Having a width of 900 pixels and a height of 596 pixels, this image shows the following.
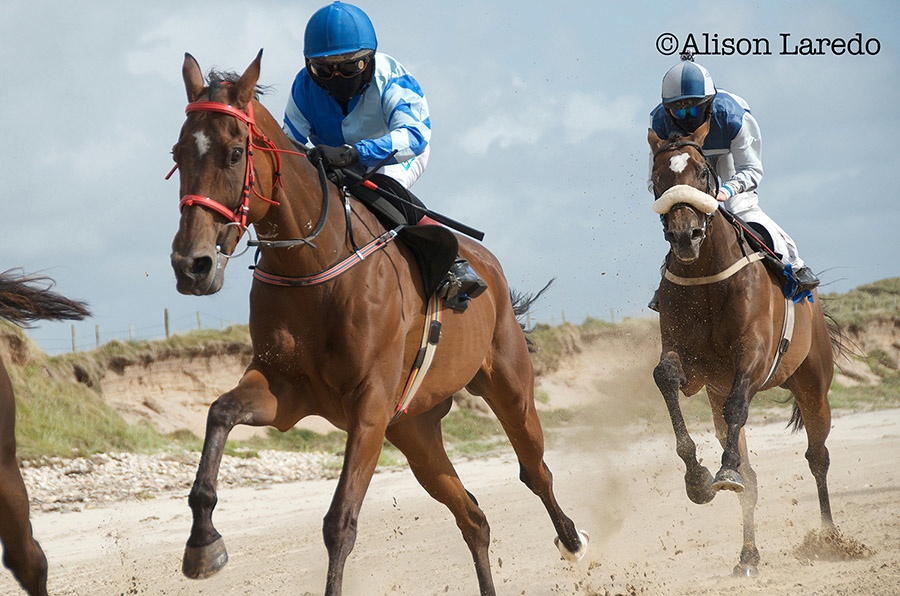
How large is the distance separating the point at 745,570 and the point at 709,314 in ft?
6.30

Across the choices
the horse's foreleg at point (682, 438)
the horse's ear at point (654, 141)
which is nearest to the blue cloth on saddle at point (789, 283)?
the horse's foreleg at point (682, 438)

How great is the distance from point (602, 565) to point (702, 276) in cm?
245

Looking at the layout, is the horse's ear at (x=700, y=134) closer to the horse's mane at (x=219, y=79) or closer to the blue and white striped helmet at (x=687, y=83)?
the blue and white striped helmet at (x=687, y=83)

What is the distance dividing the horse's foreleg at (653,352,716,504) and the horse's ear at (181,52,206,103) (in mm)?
3987

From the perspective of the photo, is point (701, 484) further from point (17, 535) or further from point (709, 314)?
point (17, 535)

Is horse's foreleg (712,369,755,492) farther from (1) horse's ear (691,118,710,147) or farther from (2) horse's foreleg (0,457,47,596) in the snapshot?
(2) horse's foreleg (0,457,47,596)

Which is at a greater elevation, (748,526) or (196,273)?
(196,273)

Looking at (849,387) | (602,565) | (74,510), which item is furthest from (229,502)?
(849,387)

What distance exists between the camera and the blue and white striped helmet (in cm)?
788

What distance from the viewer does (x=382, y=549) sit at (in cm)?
936

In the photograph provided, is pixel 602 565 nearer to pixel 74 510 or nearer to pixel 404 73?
pixel 404 73

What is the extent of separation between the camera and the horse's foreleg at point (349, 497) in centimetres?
512

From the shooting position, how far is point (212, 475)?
195 inches

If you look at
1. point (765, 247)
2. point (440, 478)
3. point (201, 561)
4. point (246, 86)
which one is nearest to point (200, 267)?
point (246, 86)
